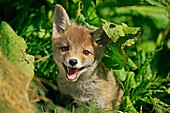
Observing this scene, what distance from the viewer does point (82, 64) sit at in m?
4.97

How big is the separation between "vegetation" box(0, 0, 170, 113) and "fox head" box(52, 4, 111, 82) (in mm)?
146

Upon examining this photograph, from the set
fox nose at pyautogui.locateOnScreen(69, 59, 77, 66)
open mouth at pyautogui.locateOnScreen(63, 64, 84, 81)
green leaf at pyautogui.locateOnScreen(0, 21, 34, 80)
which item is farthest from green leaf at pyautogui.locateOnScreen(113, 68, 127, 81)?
green leaf at pyautogui.locateOnScreen(0, 21, 34, 80)

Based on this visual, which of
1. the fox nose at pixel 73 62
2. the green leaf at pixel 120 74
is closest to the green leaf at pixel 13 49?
the fox nose at pixel 73 62

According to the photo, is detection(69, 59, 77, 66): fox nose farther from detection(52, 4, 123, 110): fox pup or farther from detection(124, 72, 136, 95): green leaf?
detection(124, 72, 136, 95): green leaf

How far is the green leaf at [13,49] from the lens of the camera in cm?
470

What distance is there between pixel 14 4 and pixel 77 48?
5.50ft

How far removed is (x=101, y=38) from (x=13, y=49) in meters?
0.93

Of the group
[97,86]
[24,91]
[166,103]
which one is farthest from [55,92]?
[24,91]

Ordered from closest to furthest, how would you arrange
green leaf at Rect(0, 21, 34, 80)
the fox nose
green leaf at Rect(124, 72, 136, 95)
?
green leaf at Rect(0, 21, 34, 80), the fox nose, green leaf at Rect(124, 72, 136, 95)

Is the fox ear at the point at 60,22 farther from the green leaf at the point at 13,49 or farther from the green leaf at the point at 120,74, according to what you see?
the green leaf at the point at 120,74

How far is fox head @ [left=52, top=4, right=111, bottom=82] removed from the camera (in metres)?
4.98

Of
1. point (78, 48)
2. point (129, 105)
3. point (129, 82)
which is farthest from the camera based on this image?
point (129, 82)

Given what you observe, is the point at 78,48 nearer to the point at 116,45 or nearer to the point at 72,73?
the point at 72,73

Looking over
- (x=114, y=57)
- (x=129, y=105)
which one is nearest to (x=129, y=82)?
(x=129, y=105)
